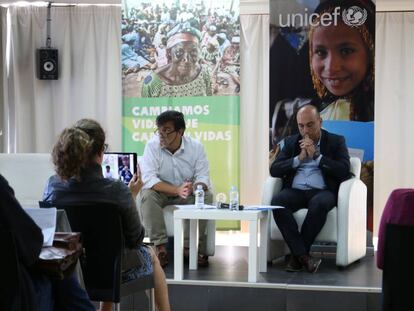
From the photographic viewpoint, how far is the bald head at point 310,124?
523 cm

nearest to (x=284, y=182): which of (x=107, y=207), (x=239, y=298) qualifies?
(x=239, y=298)

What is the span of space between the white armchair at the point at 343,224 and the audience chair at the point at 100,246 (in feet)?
6.71

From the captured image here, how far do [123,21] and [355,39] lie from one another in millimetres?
2394

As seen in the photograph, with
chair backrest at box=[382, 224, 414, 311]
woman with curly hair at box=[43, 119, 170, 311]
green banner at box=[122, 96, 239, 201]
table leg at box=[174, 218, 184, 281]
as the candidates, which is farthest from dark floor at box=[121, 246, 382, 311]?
green banner at box=[122, 96, 239, 201]

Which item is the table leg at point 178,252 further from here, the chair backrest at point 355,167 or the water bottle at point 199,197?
the chair backrest at point 355,167

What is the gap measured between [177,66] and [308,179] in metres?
2.58

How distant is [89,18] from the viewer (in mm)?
7859

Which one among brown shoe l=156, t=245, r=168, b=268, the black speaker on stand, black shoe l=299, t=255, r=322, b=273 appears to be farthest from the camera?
the black speaker on stand

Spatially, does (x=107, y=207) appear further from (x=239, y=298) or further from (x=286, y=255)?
(x=286, y=255)

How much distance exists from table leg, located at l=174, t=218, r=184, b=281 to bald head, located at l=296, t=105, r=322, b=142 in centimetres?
128

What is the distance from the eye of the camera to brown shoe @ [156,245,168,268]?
490 cm

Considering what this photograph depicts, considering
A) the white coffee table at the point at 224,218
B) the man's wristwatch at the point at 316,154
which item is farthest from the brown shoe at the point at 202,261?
the man's wristwatch at the point at 316,154

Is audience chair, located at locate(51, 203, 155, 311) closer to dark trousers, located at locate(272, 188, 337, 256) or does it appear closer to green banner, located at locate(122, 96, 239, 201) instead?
dark trousers, located at locate(272, 188, 337, 256)

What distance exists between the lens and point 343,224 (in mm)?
4797
